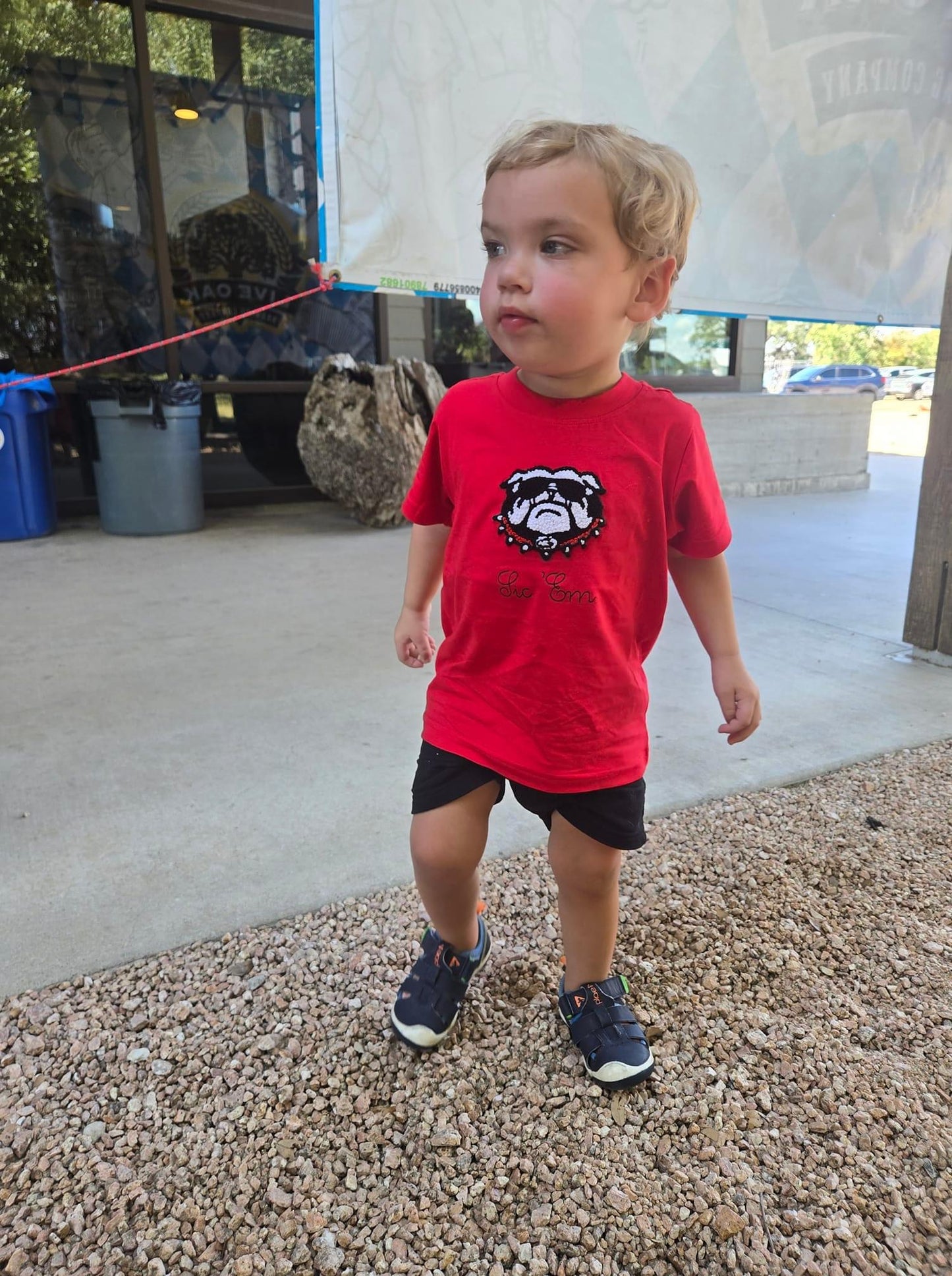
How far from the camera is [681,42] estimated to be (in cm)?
365

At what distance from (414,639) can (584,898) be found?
53 cm

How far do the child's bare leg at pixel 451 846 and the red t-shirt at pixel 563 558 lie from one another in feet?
0.28

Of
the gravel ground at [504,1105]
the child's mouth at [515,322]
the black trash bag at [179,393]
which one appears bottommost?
the gravel ground at [504,1105]

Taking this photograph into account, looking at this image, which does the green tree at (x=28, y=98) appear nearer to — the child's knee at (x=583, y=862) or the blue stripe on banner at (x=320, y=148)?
the blue stripe on banner at (x=320, y=148)

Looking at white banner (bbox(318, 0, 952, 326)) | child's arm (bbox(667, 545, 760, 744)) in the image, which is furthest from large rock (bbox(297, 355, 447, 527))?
child's arm (bbox(667, 545, 760, 744))

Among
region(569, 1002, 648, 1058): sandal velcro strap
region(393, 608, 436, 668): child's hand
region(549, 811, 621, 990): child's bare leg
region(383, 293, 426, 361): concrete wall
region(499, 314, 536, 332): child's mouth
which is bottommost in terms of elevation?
region(569, 1002, 648, 1058): sandal velcro strap

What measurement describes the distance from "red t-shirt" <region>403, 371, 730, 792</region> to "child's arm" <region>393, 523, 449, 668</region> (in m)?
0.13

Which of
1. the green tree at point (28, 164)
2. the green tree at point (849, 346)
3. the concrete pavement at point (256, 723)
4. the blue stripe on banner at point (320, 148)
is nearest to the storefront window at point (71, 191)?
the green tree at point (28, 164)

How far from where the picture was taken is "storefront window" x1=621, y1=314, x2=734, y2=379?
855 centimetres

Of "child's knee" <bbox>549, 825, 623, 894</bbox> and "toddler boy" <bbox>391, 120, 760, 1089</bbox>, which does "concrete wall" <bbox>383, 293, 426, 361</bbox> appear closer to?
"toddler boy" <bbox>391, 120, 760, 1089</bbox>

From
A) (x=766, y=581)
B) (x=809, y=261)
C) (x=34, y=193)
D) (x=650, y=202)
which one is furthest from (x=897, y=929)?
(x=34, y=193)

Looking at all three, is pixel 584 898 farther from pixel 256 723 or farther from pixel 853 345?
pixel 853 345

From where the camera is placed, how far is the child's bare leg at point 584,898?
1.50 metres

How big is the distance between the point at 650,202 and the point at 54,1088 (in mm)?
1611
